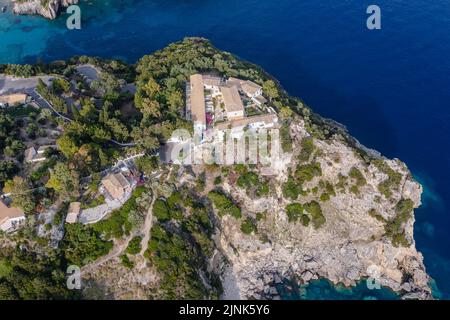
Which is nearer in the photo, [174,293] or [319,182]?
[174,293]

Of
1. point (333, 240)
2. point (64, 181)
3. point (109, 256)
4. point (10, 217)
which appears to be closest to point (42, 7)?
point (64, 181)

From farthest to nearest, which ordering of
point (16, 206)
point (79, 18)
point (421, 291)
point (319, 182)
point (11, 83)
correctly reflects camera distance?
point (79, 18) < point (11, 83) < point (319, 182) < point (421, 291) < point (16, 206)

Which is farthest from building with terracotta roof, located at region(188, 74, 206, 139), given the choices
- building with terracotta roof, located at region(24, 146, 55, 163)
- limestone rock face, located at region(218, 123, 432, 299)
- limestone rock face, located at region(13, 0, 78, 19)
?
limestone rock face, located at region(13, 0, 78, 19)

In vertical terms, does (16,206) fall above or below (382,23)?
below

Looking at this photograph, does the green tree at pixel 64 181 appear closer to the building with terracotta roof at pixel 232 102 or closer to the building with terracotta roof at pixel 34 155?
the building with terracotta roof at pixel 34 155

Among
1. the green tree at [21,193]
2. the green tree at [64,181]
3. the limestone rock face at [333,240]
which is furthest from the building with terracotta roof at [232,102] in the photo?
the green tree at [21,193]

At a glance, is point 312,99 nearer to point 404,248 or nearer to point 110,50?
→ point 404,248

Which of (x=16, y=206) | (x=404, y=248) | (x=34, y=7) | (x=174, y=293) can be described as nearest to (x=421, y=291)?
(x=404, y=248)
